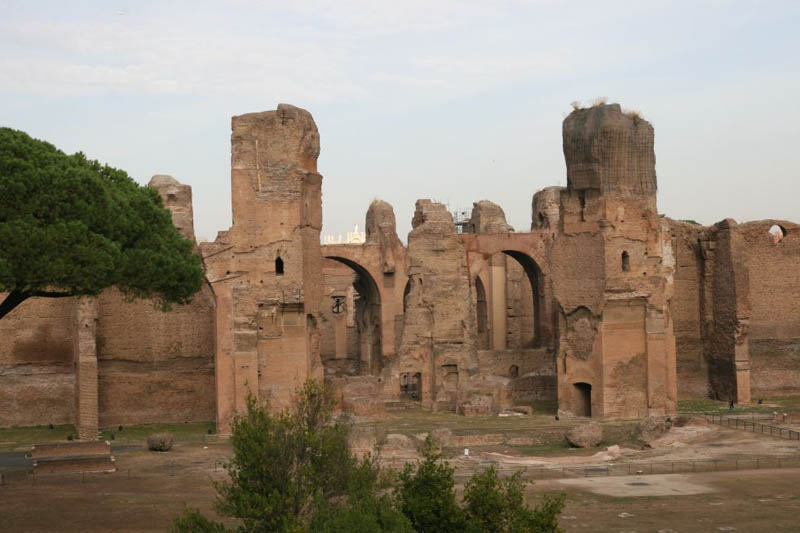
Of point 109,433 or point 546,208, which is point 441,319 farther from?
point 109,433

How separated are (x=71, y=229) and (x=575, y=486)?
909cm

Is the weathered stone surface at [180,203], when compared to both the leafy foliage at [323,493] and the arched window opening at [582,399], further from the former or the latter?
the leafy foliage at [323,493]

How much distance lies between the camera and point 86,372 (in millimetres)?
23672

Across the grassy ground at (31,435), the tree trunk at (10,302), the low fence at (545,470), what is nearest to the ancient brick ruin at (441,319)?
the grassy ground at (31,435)

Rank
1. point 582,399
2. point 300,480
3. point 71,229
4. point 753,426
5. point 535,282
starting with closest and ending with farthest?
1. point 300,480
2. point 71,229
3. point 753,426
4. point 582,399
5. point 535,282

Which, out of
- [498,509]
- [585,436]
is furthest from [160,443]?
[498,509]

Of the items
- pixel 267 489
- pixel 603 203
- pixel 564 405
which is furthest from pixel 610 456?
A: pixel 267 489

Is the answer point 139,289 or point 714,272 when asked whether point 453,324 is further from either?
point 139,289

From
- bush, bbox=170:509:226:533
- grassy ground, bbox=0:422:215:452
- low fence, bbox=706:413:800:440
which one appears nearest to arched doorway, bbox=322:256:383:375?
grassy ground, bbox=0:422:215:452

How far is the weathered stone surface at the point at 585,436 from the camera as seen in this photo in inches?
847

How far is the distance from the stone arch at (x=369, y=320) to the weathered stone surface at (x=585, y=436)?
509 inches

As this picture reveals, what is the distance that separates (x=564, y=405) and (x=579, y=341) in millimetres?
1668

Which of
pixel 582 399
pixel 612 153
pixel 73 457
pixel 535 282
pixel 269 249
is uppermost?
pixel 612 153

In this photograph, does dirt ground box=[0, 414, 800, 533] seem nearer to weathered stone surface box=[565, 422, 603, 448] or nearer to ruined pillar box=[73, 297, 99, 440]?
weathered stone surface box=[565, 422, 603, 448]
